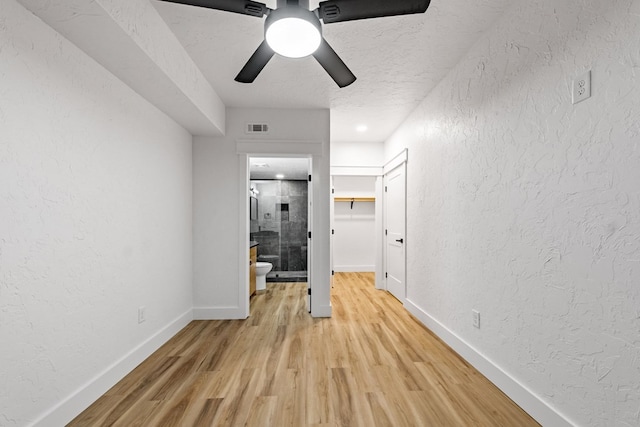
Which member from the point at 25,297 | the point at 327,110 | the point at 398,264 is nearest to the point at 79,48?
the point at 25,297

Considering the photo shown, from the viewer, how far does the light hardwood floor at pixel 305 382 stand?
175 centimetres

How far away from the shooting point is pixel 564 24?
154cm

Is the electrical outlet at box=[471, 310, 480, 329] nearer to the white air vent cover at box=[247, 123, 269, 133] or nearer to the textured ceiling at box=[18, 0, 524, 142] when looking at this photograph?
the textured ceiling at box=[18, 0, 524, 142]

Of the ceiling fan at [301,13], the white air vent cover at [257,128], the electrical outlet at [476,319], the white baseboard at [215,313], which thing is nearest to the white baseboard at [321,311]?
the white baseboard at [215,313]

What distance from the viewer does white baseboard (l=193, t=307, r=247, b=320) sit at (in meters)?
3.54

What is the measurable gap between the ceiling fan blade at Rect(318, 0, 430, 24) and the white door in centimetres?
284

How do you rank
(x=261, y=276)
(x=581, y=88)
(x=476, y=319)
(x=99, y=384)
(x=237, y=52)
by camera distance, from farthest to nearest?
(x=261, y=276) < (x=237, y=52) < (x=476, y=319) < (x=99, y=384) < (x=581, y=88)

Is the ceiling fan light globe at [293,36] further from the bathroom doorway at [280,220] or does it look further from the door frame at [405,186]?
the bathroom doorway at [280,220]

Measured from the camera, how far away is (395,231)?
15.0 feet

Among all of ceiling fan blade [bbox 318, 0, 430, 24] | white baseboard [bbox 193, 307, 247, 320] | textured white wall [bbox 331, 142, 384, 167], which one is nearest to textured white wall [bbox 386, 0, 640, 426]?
ceiling fan blade [bbox 318, 0, 430, 24]

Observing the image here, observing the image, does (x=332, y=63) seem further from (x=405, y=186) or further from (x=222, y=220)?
(x=405, y=186)

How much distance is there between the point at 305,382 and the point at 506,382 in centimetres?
131

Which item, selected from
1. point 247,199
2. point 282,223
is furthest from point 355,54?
point 282,223

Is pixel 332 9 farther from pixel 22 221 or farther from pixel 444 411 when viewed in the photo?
pixel 444 411
